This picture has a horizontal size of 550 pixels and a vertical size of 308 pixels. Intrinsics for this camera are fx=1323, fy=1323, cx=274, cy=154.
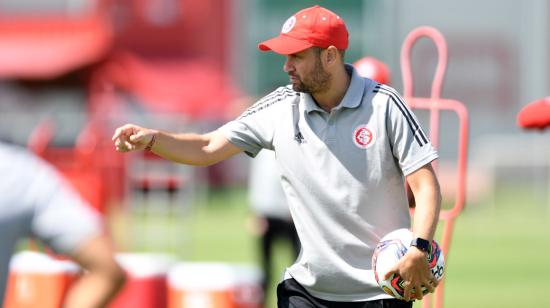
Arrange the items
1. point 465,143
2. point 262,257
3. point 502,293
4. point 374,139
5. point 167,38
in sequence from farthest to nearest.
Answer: point 167,38
point 502,293
point 262,257
point 465,143
point 374,139

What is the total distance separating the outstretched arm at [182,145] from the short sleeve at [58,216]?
4.98ft

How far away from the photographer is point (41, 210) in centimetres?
439

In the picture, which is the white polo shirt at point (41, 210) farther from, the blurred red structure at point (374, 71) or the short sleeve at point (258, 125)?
the blurred red structure at point (374, 71)

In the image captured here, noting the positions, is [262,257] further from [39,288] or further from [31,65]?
[31,65]

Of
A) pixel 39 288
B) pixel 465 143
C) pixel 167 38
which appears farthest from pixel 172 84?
pixel 465 143

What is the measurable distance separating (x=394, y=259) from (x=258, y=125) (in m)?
1.03

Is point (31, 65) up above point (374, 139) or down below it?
below

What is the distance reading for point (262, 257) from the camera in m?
12.0

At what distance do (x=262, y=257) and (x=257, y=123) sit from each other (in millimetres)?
5878

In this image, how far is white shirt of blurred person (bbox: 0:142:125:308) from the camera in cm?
436

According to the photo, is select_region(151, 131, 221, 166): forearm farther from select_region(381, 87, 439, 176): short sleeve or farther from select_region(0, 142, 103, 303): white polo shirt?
select_region(0, 142, 103, 303): white polo shirt

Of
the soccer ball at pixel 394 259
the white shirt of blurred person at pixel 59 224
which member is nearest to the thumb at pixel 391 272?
the soccer ball at pixel 394 259

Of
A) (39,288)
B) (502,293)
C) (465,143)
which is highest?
(465,143)

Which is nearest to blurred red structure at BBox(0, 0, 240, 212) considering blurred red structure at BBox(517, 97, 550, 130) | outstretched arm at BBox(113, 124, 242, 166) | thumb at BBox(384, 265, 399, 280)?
blurred red structure at BBox(517, 97, 550, 130)
